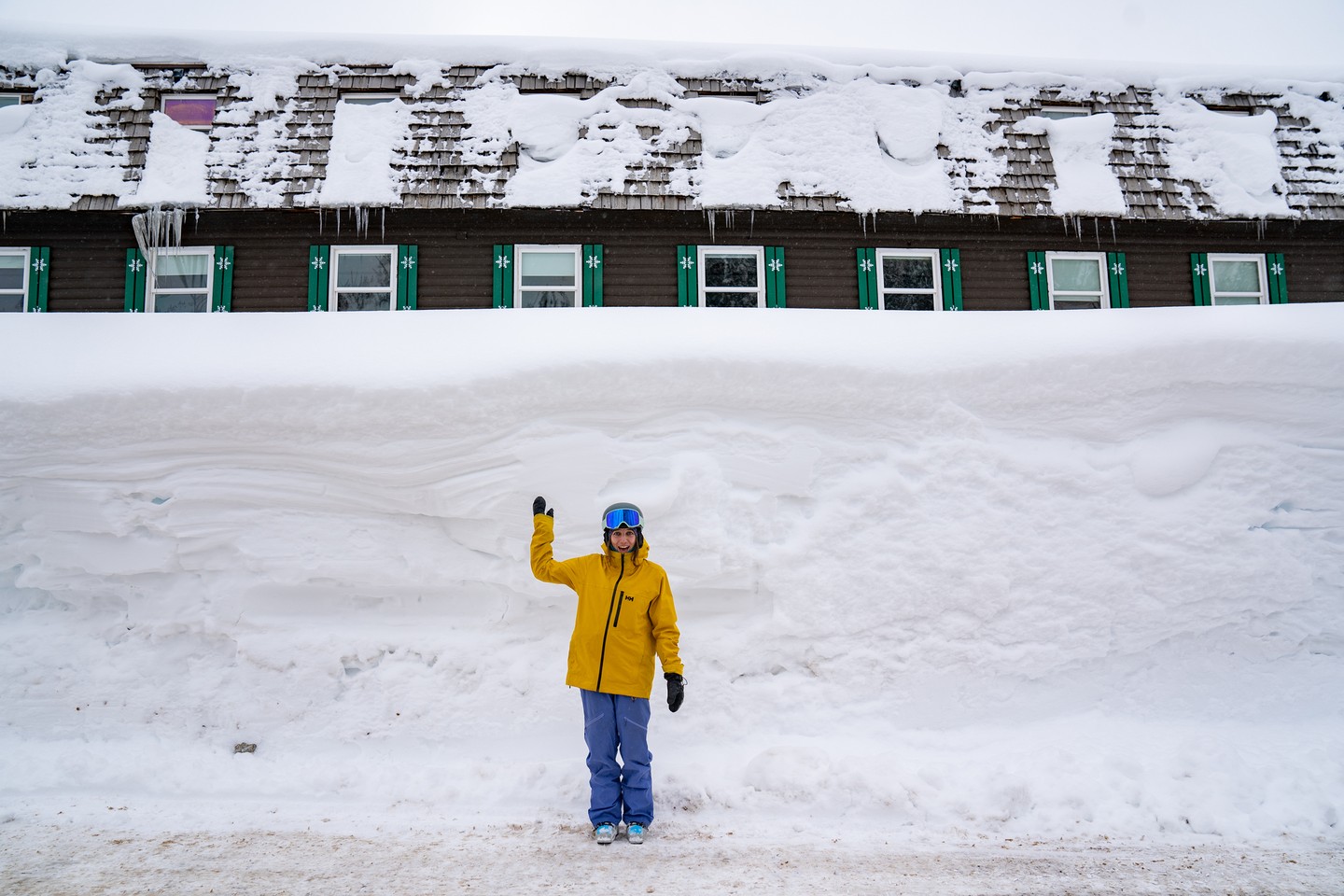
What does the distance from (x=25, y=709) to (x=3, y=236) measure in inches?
313

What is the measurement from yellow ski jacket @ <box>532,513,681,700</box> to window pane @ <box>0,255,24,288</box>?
10.2 meters

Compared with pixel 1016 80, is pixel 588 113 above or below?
below

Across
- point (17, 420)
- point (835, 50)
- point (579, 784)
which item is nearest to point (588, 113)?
point (835, 50)

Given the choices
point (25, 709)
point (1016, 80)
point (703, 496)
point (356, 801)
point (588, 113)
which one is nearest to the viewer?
point (356, 801)

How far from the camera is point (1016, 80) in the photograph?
11492 millimetres

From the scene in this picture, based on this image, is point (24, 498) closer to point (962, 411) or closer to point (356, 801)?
point (356, 801)

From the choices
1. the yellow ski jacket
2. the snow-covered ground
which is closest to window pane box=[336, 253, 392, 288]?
the snow-covered ground

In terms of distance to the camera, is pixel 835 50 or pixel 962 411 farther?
pixel 835 50

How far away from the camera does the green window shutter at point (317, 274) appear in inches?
425

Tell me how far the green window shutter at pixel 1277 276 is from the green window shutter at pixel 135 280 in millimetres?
15384

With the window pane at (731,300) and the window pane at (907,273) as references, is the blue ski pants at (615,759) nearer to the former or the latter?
the window pane at (731,300)

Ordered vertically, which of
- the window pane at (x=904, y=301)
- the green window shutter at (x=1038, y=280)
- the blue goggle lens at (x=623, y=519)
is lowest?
the blue goggle lens at (x=623, y=519)

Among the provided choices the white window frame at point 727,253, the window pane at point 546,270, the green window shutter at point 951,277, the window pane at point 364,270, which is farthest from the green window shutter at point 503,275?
the green window shutter at point 951,277

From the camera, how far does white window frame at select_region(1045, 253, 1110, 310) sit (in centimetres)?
1145
